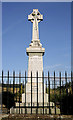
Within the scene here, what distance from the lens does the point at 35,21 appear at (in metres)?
9.30

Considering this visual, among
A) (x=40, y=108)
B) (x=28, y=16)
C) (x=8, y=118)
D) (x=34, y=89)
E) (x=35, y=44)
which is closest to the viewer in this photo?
(x=8, y=118)

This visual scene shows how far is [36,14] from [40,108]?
549 cm

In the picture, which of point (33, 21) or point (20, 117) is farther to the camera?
point (33, 21)

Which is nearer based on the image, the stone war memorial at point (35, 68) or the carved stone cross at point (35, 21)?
the stone war memorial at point (35, 68)

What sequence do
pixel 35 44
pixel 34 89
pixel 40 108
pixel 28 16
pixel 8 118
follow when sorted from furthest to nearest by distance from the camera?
pixel 28 16
pixel 35 44
pixel 34 89
pixel 40 108
pixel 8 118

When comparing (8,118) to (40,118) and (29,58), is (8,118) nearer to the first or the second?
(40,118)

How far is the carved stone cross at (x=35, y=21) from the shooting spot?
8.96 meters

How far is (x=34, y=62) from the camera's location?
8.46 metres

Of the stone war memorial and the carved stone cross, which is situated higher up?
the carved stone cross

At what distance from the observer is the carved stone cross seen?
8.96m

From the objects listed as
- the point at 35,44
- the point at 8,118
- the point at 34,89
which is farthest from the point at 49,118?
the point at 35,44

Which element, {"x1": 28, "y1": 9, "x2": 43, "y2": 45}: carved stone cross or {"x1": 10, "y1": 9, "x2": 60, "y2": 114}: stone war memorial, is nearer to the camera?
{"x1": 10, "y1": 9, "x2": 60, "y2": 114}: stone war memorial

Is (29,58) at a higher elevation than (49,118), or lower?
higher

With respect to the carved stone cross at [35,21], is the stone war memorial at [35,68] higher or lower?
lower
